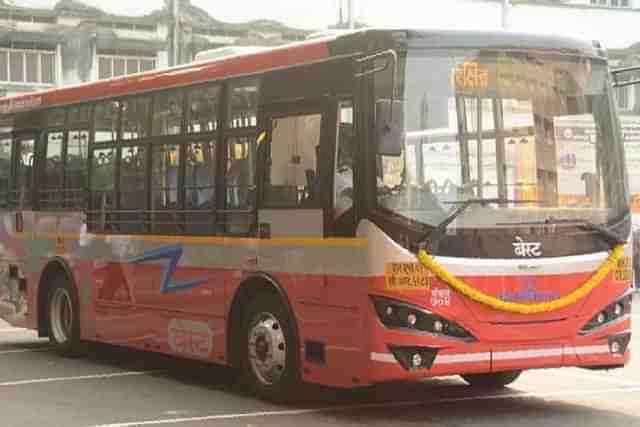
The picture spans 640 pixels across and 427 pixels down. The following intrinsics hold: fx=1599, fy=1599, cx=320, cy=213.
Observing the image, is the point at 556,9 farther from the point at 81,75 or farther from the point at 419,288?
the point at 419,288

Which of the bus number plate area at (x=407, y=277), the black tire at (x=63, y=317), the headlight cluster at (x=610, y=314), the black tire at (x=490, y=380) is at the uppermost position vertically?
the bus number plate area at (x=407, y=277)

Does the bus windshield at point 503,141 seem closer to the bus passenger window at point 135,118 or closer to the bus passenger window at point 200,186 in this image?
the bus passenger window at point 200,186

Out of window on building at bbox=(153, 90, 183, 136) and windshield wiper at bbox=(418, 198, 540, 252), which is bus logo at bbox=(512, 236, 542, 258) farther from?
window on building at bbox=(153, 90, 183, 136)

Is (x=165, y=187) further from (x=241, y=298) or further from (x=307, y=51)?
(x=307, y=51)

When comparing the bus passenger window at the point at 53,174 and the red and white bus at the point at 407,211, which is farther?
the bus passenger window at the point at 53,174

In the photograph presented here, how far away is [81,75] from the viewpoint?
38000 mm

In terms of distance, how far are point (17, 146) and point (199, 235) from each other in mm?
4730

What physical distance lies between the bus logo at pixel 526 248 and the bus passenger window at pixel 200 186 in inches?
120

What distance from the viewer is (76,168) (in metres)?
16.4

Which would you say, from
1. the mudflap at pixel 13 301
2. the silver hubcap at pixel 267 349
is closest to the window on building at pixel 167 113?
the silver hubcap at pixel 267 349

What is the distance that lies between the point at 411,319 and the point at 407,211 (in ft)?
2.52

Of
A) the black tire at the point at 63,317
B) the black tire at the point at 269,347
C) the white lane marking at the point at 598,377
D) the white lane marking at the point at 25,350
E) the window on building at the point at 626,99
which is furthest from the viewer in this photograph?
the window on building at the point at 626,99

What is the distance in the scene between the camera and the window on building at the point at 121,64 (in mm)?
38656

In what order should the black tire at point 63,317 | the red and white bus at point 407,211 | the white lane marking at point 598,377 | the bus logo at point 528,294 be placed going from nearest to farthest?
1. the red and white bus at point 407,211
2. the bus logo at point 528,294
3. the white lane marking at point 598,377
4. the black tire at point 63,317
